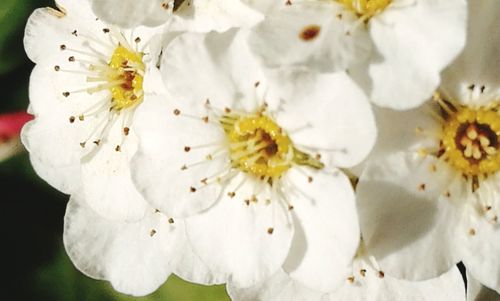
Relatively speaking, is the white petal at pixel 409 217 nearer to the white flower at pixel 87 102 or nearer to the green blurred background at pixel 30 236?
the white flower at pixel 87 102

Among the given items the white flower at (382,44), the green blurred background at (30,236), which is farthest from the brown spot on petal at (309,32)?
the green blurred background at (30,236)

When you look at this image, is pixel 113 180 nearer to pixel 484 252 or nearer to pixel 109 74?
pixel 109 74

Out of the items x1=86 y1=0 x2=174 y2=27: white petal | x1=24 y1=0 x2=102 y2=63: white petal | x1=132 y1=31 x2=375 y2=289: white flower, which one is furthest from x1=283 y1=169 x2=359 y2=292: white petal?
x1=24 y1=0 x2=102 y2=63: white petal

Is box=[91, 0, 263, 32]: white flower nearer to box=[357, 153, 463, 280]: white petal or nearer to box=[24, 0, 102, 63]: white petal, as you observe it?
box=[24, 0, 102, 63]: white petal

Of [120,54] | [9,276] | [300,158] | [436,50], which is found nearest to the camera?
[436,50]

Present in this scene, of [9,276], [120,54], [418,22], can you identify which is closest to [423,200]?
[418,22]

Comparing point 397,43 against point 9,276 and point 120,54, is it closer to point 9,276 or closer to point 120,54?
point 120,54
